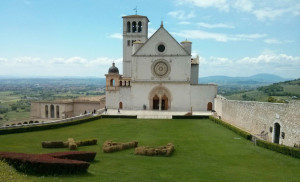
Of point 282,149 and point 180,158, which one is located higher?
point 282,149

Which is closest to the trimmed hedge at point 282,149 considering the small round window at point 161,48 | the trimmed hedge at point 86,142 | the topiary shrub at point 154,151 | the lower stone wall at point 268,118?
the lower stone wall at point 268,118

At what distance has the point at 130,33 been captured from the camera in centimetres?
5350

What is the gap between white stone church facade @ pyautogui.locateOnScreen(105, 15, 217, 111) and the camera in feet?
151

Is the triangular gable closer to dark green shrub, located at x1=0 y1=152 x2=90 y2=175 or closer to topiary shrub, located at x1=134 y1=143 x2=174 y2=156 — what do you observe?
topiary shrub, located at x1=134 y1=143 x2=174 y2=156

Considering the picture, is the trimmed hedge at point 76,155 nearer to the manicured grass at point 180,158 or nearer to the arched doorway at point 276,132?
the manicured grass at point 180,158

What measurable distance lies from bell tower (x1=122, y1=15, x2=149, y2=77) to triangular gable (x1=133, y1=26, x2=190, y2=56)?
758cm

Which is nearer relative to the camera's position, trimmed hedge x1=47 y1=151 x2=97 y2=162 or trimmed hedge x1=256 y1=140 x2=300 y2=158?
trimmed hedge x1=47 y1=151 x2=97 y2=162

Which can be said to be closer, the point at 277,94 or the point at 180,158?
the point at 180,158

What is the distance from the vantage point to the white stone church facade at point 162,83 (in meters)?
45.9

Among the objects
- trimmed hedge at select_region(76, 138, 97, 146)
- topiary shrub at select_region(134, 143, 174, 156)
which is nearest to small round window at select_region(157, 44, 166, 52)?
trimmed hedge at select_region(76, 138, 97, 146)

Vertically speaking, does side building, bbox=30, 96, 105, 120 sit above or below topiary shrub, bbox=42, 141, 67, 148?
below

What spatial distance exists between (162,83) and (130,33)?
13880 millimetres

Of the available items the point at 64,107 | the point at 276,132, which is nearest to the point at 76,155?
the point at 276,132

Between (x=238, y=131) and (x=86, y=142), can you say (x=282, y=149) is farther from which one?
(x=86, y=142)
